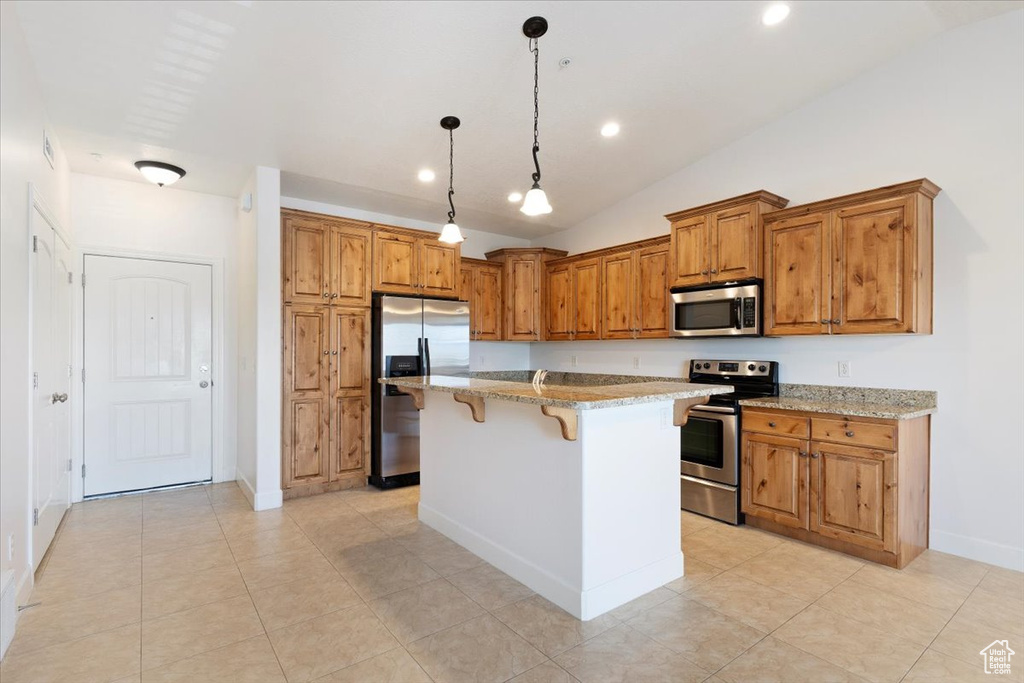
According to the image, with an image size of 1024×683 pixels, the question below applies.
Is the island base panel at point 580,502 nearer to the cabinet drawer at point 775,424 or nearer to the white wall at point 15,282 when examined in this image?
the cabinet drawer at point 775,424

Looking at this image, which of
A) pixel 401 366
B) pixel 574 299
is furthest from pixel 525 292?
pixel 401 366

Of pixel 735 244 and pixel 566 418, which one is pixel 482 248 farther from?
pixel 566 418

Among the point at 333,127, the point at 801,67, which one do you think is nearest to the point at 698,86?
the point at 801,67

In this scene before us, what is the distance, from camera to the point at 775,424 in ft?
11.3

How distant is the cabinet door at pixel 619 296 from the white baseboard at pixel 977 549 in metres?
2.63

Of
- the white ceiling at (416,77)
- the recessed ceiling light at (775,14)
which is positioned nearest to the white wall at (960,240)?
the white ceiling at (416,77)

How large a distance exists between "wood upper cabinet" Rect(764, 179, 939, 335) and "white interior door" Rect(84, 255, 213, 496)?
5.04 m

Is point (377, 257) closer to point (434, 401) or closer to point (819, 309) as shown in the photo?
point (434, 401)


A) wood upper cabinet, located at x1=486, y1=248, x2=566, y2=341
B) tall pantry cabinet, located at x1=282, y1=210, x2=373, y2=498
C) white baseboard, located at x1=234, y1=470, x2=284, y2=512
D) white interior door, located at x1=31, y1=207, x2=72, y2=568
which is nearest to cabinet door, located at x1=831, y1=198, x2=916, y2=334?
wood upper cabinet, located at x1=486, y1=248, x2=566, y2=341

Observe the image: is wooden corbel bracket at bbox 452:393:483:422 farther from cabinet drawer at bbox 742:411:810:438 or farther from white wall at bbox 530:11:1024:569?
white wall at bbox 530:11:1024:569

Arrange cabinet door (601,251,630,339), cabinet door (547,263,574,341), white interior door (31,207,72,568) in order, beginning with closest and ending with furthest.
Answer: white interior door (31,207,72,568) < cabinet door (601,251,630,339) < cabinet door (547,263,574,341)

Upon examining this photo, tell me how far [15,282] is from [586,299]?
14.3 ft

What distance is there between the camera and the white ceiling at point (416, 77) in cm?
267

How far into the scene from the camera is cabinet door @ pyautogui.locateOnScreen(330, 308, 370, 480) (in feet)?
14.9
